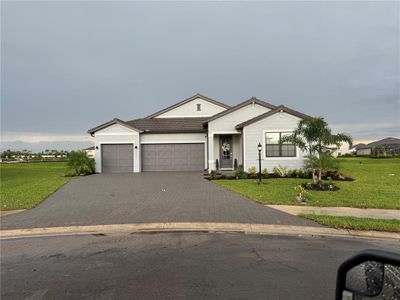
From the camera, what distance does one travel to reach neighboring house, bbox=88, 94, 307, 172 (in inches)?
855

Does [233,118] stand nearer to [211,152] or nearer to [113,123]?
[211,152]

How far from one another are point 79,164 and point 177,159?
26.0 feet

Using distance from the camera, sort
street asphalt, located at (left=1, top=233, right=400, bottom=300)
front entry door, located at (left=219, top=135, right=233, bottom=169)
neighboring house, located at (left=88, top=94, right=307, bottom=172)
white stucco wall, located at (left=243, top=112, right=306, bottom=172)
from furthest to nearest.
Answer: front entry door, located at (left=219, top=135, right=233, bottom=169), neighboring house, located at (left=88, top=94, right=307, bottom=172), white stucco wall, located at (left=243, top=112, right=306, bottom=172), street asphalt, located at (left=1, top=233, right=400, bottom=300)

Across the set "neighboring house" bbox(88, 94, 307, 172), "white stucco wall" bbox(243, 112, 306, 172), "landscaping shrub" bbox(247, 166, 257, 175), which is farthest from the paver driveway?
"neighboring house" bbox(88, 94, 307, 172)

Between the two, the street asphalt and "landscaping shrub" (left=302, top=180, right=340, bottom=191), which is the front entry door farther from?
the street asphalt

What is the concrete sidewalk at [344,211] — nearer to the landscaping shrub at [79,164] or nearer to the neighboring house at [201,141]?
the neighboring house at [201,141]

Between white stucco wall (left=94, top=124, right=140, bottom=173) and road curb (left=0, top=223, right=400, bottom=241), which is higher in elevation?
white stucco wall (left=94, top=124, right=140, bottom=173)

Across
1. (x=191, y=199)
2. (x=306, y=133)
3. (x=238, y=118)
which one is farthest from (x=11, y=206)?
(x=238, y=118)

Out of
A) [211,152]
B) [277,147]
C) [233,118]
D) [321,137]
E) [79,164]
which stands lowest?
[79,164]

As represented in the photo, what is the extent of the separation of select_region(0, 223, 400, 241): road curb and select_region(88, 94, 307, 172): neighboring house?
13799mm

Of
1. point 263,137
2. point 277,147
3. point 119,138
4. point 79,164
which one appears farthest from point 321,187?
point 79,164

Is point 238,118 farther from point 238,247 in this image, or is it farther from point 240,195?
point 238,247

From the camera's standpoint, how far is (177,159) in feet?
88.5

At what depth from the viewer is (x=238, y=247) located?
6.58 meters
